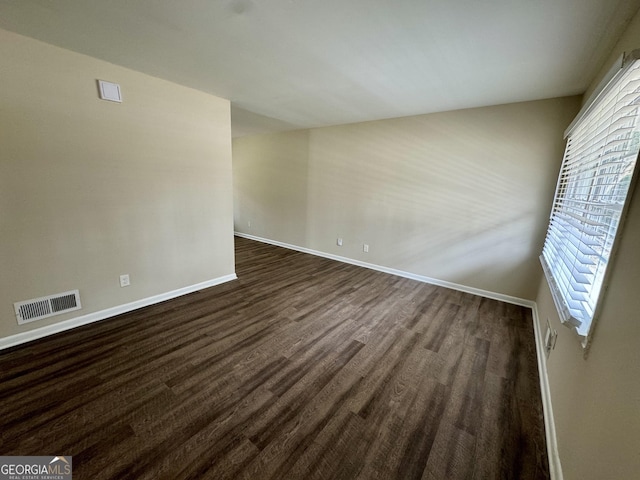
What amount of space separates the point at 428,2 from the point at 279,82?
5.02 ft

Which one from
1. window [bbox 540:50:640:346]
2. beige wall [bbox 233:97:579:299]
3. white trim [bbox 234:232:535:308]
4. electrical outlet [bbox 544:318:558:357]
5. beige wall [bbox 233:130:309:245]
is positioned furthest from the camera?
beige wall [bbox 233:130:309:245]

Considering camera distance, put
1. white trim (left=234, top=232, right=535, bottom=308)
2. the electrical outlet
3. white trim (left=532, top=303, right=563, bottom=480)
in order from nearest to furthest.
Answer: white trim (left=532, top=303, right=563, bottom=480)
the electrical outlet
white trim (left=234, top=232, right=535, bottom=308)

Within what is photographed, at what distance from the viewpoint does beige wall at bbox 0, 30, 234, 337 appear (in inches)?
73.4

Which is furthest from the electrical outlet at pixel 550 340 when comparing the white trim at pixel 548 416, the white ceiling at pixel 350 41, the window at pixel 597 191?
the white ceiling at pixel 350 41

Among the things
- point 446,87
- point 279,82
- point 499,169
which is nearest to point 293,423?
point 279,82

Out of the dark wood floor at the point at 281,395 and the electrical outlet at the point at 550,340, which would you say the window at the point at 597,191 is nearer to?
the electrical outlet at the point at 550,340

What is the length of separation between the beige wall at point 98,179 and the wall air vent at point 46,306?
0.14 feet

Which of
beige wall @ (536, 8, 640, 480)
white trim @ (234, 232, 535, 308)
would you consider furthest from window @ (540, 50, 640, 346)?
white trim @ (234, 232, 535, 308)

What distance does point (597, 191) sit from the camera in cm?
149

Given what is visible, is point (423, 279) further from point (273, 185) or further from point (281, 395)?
point (273, 185)

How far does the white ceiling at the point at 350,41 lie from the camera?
4.57ft

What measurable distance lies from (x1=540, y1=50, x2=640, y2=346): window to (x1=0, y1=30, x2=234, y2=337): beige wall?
332cm

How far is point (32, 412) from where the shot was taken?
1.44m

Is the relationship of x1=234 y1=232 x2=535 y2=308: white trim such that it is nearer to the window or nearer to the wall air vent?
the window
